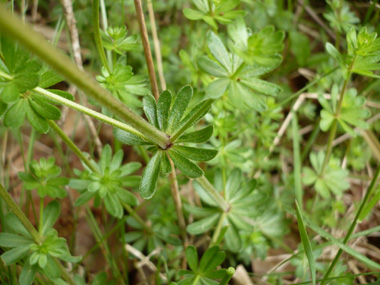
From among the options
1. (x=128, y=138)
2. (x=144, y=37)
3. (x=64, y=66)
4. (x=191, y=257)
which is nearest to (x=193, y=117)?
(x=128, y=138)

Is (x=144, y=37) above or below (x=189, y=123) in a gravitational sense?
above

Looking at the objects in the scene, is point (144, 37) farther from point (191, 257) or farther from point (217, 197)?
point (191, 257)

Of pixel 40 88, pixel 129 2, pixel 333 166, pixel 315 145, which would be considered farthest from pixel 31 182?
pixel 315 145

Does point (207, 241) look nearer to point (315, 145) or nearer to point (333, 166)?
point (333, 166)

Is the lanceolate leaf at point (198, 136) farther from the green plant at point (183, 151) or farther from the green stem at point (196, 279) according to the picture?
the green stem at point (196, 279)

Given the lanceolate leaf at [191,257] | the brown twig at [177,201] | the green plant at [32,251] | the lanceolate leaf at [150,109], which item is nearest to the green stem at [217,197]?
the brown twig at [177,201]
